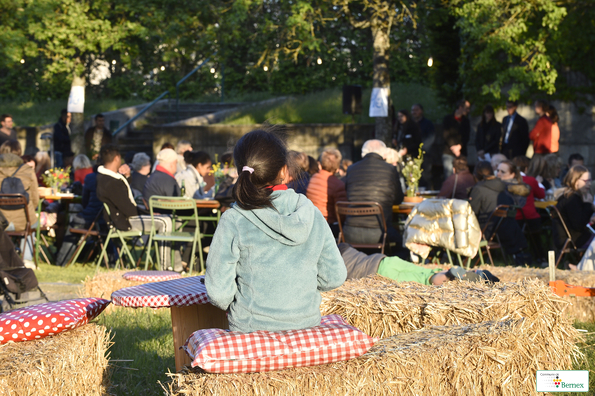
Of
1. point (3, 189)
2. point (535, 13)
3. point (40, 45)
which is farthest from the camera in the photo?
point (40, 45)

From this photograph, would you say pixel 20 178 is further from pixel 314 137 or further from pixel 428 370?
pixel 314 137

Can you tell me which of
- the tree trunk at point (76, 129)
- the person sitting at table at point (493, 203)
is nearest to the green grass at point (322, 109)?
the tree trunk at point (76, 129)

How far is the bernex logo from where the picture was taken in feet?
13.2

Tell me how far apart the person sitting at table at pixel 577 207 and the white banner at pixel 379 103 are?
6.30 meters

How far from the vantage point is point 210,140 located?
18125 millimetres

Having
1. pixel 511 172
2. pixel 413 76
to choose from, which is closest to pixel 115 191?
pixel 511 172

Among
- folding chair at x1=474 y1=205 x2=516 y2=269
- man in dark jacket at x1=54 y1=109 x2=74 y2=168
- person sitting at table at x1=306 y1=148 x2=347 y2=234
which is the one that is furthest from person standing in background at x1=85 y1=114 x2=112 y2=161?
folding chair at x1=474 y1=205 x2=516 y2=269

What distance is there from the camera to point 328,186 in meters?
8.55

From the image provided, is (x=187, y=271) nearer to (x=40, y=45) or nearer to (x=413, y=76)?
(x=40, y=45)

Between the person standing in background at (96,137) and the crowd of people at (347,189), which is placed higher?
the person standing in background at (96,137)

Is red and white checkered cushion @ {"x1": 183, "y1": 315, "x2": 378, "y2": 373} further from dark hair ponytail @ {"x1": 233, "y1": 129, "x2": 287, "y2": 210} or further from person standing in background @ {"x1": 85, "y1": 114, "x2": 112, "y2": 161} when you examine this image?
person standing in background @ {"x1": 85, "y1": 114, "x2": 112, "y2": 161}

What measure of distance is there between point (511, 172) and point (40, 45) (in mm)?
16720

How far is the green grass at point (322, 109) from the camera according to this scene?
1883cm

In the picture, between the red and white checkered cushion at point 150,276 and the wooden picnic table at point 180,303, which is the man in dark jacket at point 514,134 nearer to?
the red and white checkered cushion at point 150,276
